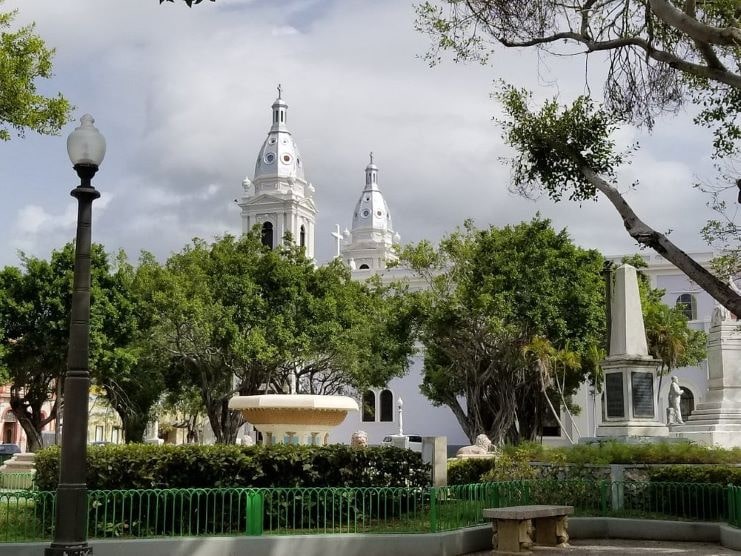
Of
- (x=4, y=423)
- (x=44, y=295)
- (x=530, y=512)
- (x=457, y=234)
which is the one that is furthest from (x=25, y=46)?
(x=4, y=423)

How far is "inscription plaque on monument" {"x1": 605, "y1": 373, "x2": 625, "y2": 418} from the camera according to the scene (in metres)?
17.8

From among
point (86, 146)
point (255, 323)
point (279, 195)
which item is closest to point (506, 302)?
point (255, 323)

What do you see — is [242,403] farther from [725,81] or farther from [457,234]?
[457,234]

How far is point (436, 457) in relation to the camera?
39.9ft

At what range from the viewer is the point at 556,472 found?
1431 centimetres

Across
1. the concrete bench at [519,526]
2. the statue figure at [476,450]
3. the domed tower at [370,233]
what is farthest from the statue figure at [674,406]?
the domed tower at [370,233]

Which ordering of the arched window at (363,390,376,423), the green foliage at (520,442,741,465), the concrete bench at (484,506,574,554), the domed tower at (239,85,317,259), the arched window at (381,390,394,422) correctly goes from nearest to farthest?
the concrete bench at (484,506,574,554), the green foliage at (520,442,741,465), the arched window at (363,390,376,423), the arched window at (381,390,394,422), the domed tower at (239,85,317,259)

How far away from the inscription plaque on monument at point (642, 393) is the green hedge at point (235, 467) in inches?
274

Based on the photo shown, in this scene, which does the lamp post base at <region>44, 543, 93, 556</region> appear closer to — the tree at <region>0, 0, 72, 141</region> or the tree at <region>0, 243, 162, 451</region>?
the tree at <region>0, 0, 72, 141</region>

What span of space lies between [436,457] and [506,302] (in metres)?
20.0

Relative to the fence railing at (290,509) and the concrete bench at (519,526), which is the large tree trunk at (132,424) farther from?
the concrete bench at (519,526)

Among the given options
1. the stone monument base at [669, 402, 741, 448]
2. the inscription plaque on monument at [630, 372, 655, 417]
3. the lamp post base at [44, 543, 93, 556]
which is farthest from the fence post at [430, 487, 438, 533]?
the stone monument base at [669, 402, 741, 448]

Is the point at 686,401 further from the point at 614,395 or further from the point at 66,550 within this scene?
the point at 66,550

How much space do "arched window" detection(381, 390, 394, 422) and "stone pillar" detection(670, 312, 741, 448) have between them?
122ft
